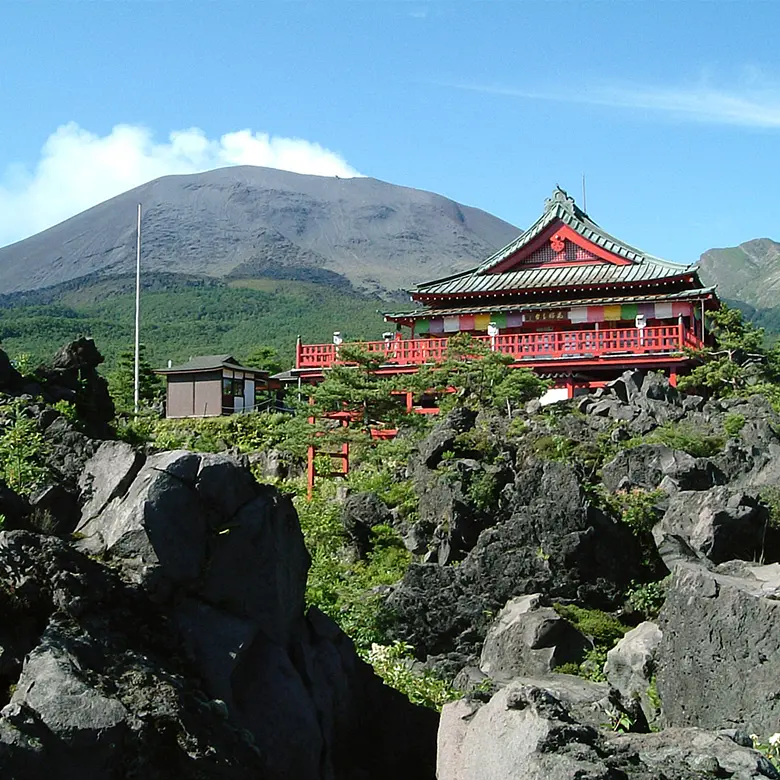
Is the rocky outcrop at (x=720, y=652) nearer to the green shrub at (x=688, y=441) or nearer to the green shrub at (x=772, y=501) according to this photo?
the green shrub at (x=772, y=501)

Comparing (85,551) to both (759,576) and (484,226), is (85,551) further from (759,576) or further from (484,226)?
(484,226)

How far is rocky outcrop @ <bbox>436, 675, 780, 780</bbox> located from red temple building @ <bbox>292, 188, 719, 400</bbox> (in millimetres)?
20431

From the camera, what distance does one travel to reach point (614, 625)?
13.4 meters

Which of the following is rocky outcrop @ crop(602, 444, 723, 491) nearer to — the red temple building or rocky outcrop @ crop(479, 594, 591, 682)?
rocky outcrop @ crop(479, 594, 591, 682)

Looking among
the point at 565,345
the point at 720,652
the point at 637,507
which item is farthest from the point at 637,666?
the point at 565,345

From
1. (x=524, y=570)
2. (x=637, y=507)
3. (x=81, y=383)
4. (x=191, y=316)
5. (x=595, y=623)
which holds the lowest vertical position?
(x=595, y=623)

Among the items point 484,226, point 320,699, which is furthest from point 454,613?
point 484,226

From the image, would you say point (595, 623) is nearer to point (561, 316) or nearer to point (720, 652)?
point (720, 652)

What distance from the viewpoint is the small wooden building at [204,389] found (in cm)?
3259

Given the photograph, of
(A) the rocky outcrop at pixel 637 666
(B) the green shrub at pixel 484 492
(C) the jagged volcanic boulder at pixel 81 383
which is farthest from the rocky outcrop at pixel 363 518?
(A) the rocky outcrop at pixel 637 666

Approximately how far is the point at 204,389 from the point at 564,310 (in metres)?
11.2

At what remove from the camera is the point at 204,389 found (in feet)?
107

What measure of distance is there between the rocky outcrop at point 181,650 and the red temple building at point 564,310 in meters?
19.7

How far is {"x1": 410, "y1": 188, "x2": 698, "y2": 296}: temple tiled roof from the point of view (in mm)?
29641
